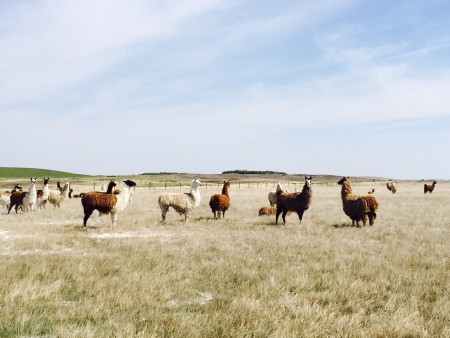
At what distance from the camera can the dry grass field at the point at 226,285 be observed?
16.2 ft

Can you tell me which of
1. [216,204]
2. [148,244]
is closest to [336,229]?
[216,204]

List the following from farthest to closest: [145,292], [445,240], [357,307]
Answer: [445,240] < [145,292] < [357,307]

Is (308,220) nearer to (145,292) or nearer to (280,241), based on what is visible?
(280,241)

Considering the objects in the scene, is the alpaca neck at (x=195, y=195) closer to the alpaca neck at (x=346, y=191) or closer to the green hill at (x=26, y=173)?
the alpaca neck at (x=346, y=191)

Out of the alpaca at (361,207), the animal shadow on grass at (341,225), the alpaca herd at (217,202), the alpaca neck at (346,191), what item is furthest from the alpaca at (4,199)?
the alpaca at (361,207)

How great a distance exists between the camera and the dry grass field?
4.93 m

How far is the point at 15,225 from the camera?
15.6 m

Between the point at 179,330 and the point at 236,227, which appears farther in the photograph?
the point at 236,227

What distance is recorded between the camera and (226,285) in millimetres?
7008

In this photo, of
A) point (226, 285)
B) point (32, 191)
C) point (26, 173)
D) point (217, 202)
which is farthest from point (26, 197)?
point (26, 173)

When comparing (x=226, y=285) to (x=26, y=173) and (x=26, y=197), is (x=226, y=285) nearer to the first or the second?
(x=26, y=197)

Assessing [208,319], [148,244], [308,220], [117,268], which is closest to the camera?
[208,319]

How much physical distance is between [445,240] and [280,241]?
4777 millimetres

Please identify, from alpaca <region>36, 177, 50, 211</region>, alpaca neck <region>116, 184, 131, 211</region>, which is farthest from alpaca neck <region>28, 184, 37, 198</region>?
alpaca neck <region>116, 184, 131, 211</region>
